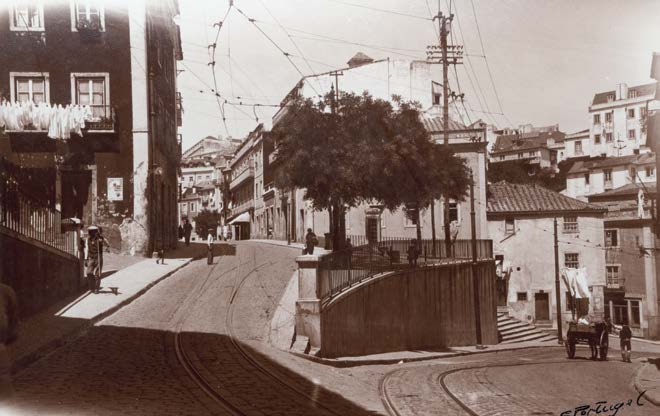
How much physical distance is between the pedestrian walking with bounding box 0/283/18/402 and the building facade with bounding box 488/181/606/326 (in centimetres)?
3389

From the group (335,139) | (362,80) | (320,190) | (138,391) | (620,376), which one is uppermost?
(362,80)

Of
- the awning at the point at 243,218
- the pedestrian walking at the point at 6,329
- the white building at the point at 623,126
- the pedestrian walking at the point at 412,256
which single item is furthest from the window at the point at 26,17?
the awning at the point at 243,218

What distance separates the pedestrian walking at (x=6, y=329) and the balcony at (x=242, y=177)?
41679mm

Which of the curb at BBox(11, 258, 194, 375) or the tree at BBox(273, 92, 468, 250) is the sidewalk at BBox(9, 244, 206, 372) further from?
the tree at BBox(273, 92, 468, 250)

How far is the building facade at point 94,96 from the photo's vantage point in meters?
14.1

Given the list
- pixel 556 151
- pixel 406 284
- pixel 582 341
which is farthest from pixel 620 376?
pixel 556 151

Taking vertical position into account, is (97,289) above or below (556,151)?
below

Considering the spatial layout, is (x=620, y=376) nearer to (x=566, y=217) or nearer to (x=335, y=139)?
(x=335, y=139)

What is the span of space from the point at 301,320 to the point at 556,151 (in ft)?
199

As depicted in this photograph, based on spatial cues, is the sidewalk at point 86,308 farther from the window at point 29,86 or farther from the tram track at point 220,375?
the window at point 29,86

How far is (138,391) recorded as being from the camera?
9.94m

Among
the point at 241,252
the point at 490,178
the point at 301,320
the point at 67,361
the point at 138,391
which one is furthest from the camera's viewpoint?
the point at 490,178

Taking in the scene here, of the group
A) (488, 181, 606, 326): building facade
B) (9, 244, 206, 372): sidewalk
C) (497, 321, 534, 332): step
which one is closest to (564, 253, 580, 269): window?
(488, 181, 606, 326): building facade

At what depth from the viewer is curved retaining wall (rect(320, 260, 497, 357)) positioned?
61.2 feet
